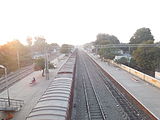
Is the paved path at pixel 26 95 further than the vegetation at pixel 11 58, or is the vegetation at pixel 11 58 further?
the vegetation at pixel 11 58

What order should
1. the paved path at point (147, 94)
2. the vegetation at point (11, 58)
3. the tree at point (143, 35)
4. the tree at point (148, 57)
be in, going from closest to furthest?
the paved path at point (147, 94) → the tree at point (148, 57) → the vegetation at point (11, 58) → the tree at point (143, 35)

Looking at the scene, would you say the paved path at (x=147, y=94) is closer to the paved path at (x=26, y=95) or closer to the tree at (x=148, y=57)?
the tree at (x=148, y=57)

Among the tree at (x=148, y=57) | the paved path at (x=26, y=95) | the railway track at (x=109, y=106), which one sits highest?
the tree at (x=148, y=57)

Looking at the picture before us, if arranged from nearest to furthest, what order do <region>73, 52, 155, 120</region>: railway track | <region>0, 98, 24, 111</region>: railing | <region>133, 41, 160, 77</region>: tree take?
<region>73, 52, 155, 120</region>: railway track, <region>0, 98, 24, 111</region>: railing, <region>133, 41, 160, 77</region>: tree

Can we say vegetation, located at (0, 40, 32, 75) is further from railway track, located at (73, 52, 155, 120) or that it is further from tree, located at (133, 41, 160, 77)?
tree, located at (133, 41, 160, 77)

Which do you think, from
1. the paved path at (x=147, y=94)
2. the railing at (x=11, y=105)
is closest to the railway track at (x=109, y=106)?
the paved path at (x=147, y=94)

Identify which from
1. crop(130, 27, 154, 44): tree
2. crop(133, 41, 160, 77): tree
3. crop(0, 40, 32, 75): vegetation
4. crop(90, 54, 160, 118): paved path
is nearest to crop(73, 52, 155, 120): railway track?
crop(90, 54, 160, 118): paved path

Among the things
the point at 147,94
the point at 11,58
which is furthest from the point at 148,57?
the point at 11,58

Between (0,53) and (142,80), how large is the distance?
1072 inches

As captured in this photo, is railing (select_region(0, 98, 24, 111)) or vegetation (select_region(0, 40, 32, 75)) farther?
vegetation (select_region(0, 40, 32, 75))

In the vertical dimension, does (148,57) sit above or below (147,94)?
above

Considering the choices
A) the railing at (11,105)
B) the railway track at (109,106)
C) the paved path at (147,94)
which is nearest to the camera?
the railway track at (109,106)

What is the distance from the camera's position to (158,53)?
3681cm

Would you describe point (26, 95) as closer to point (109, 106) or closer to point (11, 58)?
point (109, 106)
